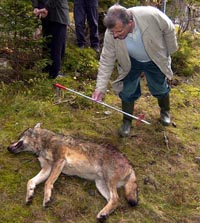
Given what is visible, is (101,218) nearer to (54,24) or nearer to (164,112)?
(164,112)

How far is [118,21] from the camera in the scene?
15.3ft

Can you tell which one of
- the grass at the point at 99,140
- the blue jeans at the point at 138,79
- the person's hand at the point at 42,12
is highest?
the person's hand at the point at 42,12

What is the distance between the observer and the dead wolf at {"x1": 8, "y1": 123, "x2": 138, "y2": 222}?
4.66 meters

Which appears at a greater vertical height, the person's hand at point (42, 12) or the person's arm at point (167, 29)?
the person's arm at point (167, 29)

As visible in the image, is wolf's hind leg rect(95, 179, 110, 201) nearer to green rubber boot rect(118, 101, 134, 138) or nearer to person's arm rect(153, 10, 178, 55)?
green rubber boot rect(118, 101, 134, 138)

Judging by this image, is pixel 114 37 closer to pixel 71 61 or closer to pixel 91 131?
pixel 91 131

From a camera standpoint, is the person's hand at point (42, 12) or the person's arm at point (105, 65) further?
the person's hand at point (42, 12)

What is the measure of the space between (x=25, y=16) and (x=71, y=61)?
5.25 ft

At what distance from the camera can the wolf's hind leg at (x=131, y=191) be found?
464 centimetres

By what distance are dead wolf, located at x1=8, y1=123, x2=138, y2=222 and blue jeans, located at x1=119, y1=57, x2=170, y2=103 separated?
3.42 ft

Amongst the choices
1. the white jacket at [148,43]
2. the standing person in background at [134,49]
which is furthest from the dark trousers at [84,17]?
the white jacket at [148,43]

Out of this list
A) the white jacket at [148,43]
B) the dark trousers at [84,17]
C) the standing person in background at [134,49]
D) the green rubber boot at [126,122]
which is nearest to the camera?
the standing person in background at [134,49]

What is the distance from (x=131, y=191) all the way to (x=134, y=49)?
69.6 inches

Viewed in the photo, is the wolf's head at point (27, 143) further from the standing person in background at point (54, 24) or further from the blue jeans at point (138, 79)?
the standing person in background at point (54, 24)
